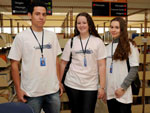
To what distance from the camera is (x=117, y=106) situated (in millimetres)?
1841

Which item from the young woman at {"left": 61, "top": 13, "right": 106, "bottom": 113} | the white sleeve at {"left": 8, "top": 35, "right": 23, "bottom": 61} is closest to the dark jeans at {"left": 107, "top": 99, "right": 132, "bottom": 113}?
the young woman at {"left": 61, "top": 13, "right": 106, "bottom": 113}

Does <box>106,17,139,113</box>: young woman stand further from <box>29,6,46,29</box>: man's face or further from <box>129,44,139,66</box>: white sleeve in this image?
<box>29,6,46,29</box>: man's face

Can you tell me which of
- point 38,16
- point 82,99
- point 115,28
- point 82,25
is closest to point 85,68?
point 82,99

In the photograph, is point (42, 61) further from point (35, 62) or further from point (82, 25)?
point (82, 25)

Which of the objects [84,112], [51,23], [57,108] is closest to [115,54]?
[84,112]

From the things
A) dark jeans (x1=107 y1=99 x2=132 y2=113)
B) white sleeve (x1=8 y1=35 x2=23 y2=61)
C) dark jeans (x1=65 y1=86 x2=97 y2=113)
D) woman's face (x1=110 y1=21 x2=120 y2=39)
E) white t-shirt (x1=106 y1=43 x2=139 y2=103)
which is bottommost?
dark jeans (x1=107 y1=99 x2=132 y2=113)

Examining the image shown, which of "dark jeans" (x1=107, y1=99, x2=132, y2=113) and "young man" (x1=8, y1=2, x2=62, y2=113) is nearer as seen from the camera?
"young man" (x1=8, y1=2, x2=62, y2=113)

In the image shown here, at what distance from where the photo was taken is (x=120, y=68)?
1.80 metres

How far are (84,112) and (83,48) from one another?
0.68m

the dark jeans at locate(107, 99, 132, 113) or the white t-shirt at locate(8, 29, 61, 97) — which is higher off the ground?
the white t-shirt at locate(8, 29, 61, 97)

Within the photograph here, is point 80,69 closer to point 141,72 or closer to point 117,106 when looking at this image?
point 117,106

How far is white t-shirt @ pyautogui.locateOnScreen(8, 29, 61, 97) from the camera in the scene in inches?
59.5

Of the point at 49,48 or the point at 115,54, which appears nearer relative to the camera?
the point at 49,48

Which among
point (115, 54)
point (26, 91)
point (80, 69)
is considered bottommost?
point (26, 91)
